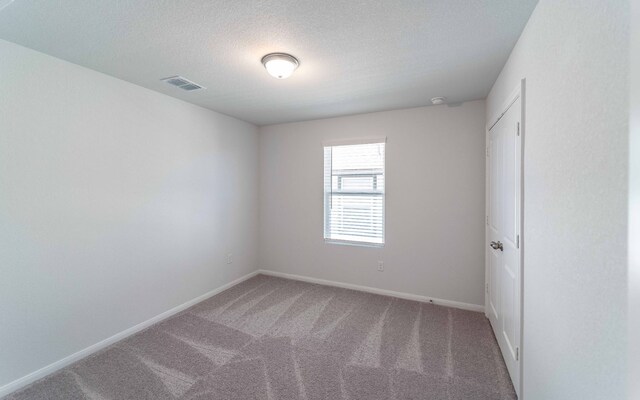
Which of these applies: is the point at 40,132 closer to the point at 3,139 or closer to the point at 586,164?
the point at 3,139

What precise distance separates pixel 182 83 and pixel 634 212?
323cm

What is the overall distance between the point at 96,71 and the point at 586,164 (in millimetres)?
3510

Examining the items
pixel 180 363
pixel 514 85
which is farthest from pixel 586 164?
pixel 180 363

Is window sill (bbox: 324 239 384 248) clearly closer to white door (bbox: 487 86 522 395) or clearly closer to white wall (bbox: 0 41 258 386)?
white door (bbox: 487 86 522 395)

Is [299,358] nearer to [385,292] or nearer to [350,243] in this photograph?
[385,292]

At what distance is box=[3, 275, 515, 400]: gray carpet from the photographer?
1.94 m

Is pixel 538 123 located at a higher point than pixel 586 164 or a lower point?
higher

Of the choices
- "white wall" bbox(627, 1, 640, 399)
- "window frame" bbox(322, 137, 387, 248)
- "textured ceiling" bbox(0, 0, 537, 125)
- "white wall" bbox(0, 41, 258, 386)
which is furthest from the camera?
"window frame" bbox(322, 137, 387, 248)

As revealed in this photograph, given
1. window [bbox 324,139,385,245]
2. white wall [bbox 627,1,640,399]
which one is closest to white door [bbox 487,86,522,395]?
white wall [bbox 627,1,640,399]

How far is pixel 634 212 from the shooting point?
0.79 metres

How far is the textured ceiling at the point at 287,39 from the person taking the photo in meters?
1.58

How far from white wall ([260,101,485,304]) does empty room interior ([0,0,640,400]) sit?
1.1 inches

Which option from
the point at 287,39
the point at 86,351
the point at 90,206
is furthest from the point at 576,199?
the point at 86,351

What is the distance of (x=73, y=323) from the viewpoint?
2305 mm
